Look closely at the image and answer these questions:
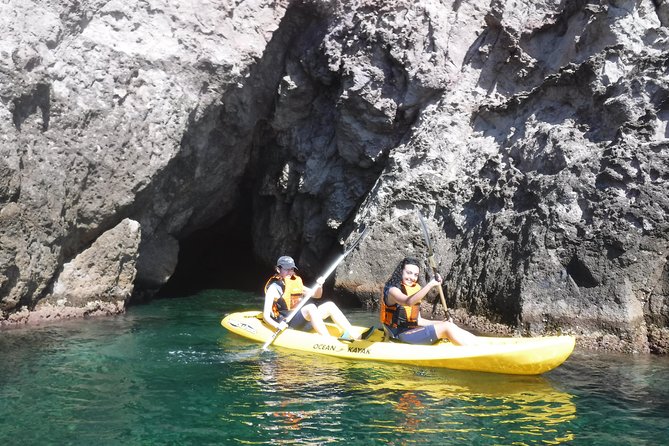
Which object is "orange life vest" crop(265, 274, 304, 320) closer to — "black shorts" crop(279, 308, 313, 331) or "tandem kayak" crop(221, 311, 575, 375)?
"black shorts" crop(279, 308, 313, 331)

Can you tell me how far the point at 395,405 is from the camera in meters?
6.05

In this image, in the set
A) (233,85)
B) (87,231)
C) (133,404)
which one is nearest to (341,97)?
(233,85)

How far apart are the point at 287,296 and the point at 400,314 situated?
1965 mm

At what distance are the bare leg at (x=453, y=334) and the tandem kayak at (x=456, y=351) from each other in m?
0.09

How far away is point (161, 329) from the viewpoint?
33.4ft

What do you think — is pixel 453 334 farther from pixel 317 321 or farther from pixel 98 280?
pixel 98 280

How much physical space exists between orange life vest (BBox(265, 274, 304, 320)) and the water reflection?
1.49m

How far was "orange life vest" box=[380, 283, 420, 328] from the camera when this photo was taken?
7816 mm

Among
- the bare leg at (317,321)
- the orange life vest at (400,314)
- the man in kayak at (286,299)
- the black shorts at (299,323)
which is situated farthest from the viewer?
the black shorts at (299,323)

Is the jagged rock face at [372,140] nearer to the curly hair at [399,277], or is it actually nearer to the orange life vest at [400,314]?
the orange life vest at [400,314]

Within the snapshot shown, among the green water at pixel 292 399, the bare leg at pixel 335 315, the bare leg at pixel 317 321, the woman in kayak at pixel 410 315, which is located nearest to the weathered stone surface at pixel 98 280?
the green water at pixel 292 399

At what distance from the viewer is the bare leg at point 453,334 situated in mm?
7488

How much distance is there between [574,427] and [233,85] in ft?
30.1

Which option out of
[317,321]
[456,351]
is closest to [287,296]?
[317,321]
